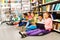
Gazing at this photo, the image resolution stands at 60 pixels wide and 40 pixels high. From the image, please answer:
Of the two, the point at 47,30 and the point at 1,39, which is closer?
the point at 1,39

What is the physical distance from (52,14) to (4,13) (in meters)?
2.96

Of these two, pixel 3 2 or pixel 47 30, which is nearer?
pixel 47 30

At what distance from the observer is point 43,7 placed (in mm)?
3705

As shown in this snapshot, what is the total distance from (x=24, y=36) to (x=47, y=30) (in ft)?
1.88

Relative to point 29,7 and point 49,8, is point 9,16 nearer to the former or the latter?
point 29,7

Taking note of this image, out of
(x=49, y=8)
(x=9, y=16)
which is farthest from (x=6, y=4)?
(x=49, y=8)

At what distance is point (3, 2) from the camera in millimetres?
5676

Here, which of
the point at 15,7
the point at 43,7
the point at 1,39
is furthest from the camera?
the point at 15,7

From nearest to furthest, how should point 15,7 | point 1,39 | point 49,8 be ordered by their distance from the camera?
point 1,39 < point 49,8 < point 15,7

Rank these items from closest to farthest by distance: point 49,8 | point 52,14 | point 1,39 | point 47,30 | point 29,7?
point 1,39 → point 47,30 → point 52,14 → point 49,8 → point 29,7

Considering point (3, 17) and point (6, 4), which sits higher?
point (6, 4)

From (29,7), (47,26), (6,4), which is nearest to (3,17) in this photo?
(6,4)

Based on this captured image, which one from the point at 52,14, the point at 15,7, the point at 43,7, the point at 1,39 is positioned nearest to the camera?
the point at 1,39

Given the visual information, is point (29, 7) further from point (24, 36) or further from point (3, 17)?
point (24, 36)
